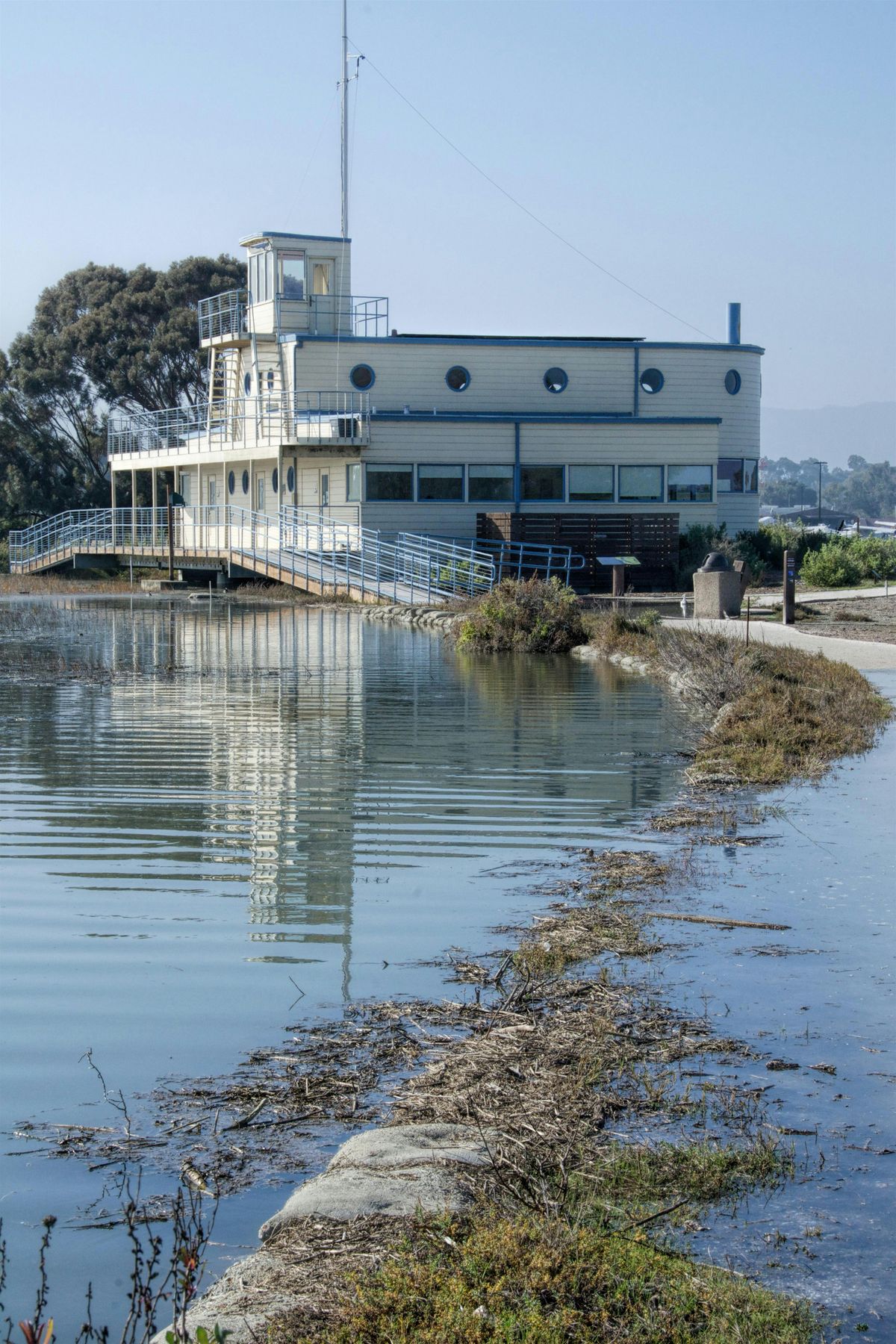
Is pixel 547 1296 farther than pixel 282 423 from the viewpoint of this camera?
No

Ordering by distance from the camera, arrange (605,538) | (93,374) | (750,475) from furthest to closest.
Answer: (93,374), (750,475), (605,538)

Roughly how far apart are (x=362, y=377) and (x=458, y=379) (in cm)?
273

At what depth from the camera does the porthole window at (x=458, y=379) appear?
149 feet

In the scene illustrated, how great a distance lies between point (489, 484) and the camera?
43.8 metres

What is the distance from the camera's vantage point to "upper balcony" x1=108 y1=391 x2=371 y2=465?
4269cm

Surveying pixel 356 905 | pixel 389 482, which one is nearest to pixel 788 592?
pixel 389 482

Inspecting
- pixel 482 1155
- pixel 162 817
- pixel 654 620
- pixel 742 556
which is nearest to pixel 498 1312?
pixel 482 1155

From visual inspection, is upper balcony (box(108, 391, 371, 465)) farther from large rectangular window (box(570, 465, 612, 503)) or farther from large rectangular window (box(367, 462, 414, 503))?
large rectangular window (box(570, 465, 612, 503))

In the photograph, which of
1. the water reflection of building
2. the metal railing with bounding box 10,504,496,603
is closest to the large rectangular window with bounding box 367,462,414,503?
the metal railing with bounding box 10,504,496,603

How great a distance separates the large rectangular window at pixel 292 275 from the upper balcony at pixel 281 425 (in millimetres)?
3366

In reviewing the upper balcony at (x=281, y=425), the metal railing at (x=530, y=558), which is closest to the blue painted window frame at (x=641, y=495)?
the metal railing at (x=530, y=558)

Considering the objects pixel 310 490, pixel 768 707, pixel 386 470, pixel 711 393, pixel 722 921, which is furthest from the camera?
pixel 711 393

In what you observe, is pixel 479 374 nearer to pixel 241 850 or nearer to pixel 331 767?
pixel 331 767

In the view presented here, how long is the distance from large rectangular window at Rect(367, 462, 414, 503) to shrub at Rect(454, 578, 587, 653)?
15741 millimetres
